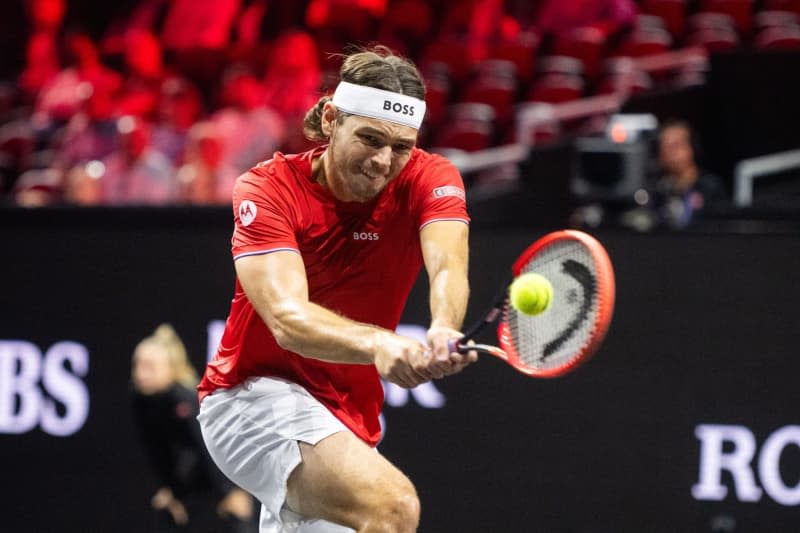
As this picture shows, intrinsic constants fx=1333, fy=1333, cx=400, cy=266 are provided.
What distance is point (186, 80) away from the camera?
12500 mm

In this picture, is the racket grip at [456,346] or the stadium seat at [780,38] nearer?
the racket grip at [456,346]

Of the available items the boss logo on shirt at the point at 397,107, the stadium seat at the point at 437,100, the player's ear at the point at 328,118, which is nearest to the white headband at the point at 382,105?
the boss logo on shirt at the point at 397,107

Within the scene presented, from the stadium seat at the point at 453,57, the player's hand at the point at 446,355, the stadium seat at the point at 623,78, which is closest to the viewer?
the player's hand at the point at 446,355

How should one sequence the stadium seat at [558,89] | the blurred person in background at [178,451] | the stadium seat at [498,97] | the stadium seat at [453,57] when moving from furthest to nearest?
the stadium seat at [453,57]
the stadium seat at [498,97]
the stadium seat at [558,89]
the blurred person in background at [178,451]

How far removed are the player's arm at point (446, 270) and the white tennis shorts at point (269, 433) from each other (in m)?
0.49

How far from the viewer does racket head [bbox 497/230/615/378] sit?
342 cm

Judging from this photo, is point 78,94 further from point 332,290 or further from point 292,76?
point 332,290

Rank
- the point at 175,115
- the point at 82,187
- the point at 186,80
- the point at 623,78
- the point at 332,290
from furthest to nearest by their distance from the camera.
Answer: the point at 186,80
the point at 175,115
the point at 623,78
the point at 82,187
the point at 332,290

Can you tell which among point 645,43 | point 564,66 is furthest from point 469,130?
point 645,43

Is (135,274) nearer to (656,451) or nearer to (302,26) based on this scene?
(656,451)

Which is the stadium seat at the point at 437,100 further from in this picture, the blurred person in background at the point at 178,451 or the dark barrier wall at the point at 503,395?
the blurred person in background at the point at 178,451

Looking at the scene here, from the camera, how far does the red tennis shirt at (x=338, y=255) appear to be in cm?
402

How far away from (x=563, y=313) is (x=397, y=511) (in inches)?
28.5

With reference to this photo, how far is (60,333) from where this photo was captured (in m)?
6.60
